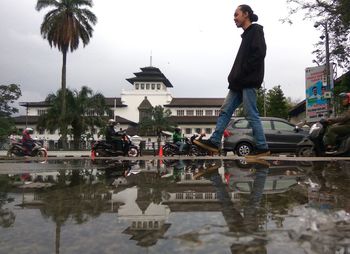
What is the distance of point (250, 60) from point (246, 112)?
2.34 ft

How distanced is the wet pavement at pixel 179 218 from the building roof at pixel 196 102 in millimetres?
71423

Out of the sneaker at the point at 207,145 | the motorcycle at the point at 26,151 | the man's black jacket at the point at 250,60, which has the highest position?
the man's black jacket at the point at 250,60

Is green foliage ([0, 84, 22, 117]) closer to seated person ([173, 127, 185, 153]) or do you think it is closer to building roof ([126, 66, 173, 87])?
building roof ([126, 66, 173, 87])

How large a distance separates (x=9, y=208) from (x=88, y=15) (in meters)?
38.4

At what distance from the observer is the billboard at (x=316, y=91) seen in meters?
20.0

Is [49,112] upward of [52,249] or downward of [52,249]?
upward

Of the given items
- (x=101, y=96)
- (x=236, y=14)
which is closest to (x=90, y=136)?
(x=101, y=96)

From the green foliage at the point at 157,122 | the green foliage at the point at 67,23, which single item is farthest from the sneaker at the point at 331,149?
the green foliage at the point at 157,122

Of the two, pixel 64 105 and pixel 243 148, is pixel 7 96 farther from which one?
pixel 243 148

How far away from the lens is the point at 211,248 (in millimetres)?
1416

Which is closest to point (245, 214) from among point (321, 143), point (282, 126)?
point (321, 143)

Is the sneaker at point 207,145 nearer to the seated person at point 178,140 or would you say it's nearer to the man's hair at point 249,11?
the man's hair at point 249,11

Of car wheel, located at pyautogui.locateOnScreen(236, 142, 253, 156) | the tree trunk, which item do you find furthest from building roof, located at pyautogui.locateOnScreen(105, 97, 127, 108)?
car wheel, located at pyautogui.locateOnScreen(236, 142, 253, 156)

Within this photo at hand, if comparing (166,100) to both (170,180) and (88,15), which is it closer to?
(88,15)
